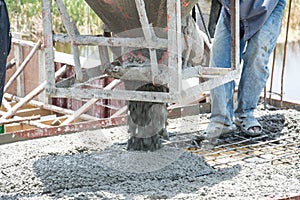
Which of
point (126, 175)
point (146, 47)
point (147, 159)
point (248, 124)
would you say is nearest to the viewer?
point (146, 47)

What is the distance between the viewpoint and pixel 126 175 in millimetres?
4113

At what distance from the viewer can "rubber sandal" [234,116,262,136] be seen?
509cm

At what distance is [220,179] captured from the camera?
162 inches

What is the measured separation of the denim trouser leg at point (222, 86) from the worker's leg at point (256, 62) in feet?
0.38

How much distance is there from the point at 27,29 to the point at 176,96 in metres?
8.60

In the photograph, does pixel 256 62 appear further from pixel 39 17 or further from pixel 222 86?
pixel 39 17

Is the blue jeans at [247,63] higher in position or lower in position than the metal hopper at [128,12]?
lower

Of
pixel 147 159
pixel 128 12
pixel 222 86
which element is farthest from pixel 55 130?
pixel 128 12

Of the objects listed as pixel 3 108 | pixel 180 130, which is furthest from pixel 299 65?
pixel 180 130

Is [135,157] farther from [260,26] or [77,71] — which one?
[260,26]

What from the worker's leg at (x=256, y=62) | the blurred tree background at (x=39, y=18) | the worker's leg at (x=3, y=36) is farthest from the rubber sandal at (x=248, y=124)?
the blurred tree background at (x=39, y=18)

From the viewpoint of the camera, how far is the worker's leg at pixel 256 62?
16.6ft

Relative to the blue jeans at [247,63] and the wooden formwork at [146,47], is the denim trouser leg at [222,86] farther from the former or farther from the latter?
the wooden formwork at [146,47]

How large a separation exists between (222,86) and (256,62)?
0.33 metres
